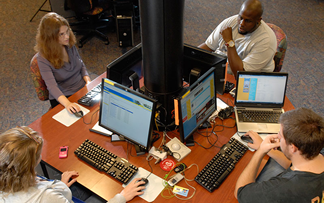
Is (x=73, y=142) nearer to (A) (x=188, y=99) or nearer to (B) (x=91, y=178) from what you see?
(B) (x=91, y=178)

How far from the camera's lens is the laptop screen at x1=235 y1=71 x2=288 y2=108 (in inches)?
79.4

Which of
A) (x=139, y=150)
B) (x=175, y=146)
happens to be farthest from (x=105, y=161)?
(x=175, y=146)

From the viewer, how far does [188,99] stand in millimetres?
1718

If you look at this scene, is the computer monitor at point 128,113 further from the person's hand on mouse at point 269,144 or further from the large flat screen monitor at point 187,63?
the person's hand on mouse at point 269,144

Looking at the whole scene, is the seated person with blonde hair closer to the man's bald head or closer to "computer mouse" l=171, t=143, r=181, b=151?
"computer mouse" l=171, t=143, r=181, b=151

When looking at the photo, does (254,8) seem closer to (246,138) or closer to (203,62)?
(203,62)

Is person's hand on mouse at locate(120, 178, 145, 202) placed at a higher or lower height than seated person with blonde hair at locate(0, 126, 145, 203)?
lower

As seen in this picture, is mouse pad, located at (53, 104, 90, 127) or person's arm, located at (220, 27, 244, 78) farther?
person's arm, located at (220, 27, 244, 78)

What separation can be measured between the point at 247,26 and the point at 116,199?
1.87m

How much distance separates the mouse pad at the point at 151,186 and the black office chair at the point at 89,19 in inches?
115

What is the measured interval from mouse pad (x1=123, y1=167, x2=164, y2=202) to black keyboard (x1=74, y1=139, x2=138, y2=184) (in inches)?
1.7

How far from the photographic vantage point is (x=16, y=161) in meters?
1.31

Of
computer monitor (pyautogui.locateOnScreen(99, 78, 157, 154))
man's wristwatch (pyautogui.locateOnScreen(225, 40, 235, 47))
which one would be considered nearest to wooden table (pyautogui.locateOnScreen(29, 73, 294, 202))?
computer monitor (pyautogui.locateOnScreen(99, 78, 157, 154))

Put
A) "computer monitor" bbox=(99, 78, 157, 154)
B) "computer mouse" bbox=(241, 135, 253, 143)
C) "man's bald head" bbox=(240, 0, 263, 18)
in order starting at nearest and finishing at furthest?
"computer monitor" bbox=(99, 78, 157, 154)
"computer mouse" bbox=(241, 135, 253, 143)
"man's bald head" bbox=(240, 0, 263, 18)
